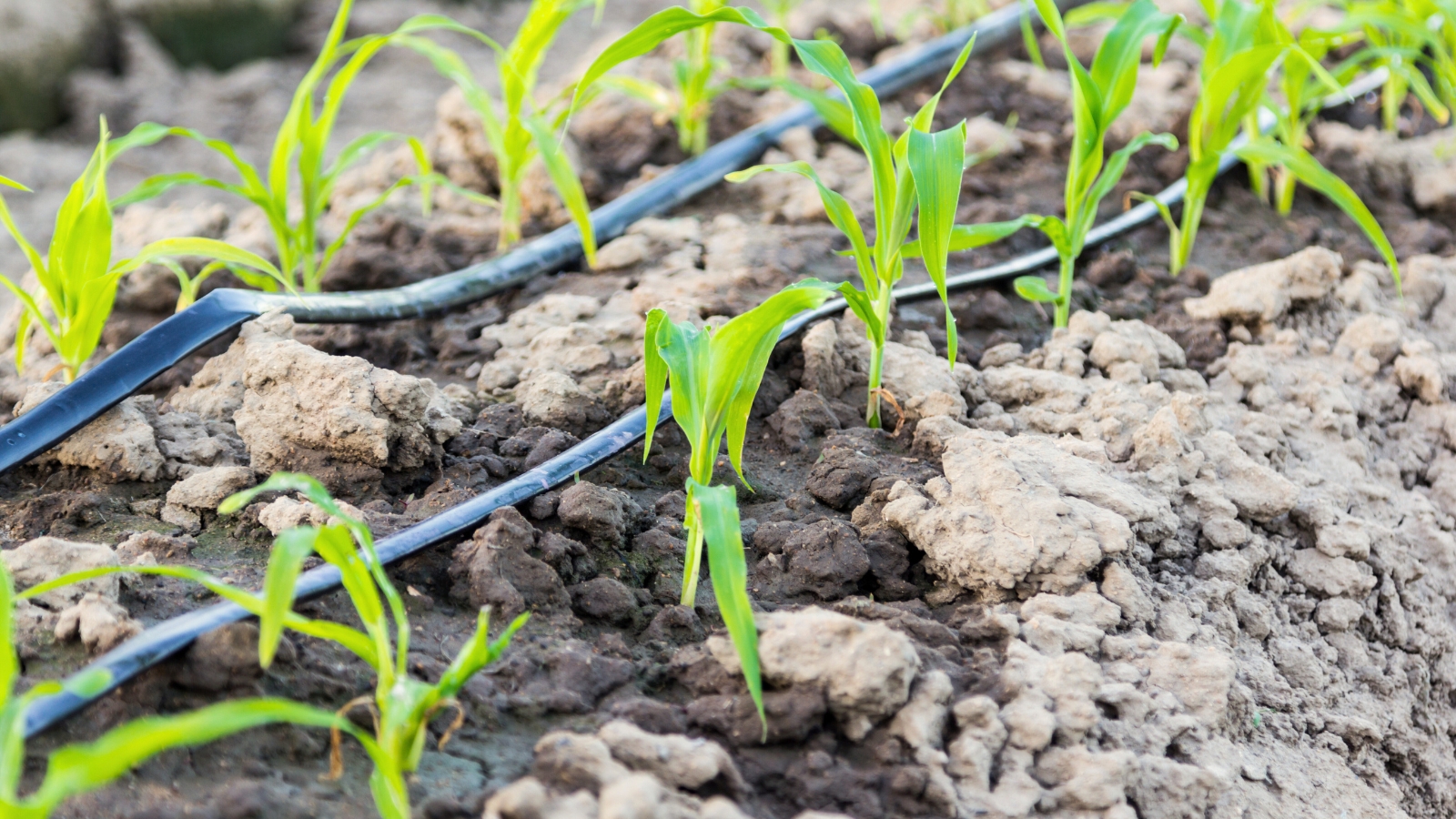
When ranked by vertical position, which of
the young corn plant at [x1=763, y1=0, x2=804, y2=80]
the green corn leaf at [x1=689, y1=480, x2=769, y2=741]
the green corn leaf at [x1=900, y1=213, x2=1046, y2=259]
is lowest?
the green corn leaf at [x1=689, y1=480, x2=769, y2=741]

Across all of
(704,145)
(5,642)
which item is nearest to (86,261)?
(5,642)

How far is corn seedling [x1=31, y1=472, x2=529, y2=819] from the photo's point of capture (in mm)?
935

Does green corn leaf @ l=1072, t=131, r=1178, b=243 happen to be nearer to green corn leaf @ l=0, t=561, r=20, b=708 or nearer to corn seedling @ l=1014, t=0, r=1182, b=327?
corn seedling @ l=1014, t=0, r=1182, b=327

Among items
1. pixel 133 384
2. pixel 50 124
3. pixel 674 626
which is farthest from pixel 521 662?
pixel 50 124

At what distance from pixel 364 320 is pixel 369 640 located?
900 millimetres

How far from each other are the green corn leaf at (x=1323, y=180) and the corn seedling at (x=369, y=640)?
1478 mm

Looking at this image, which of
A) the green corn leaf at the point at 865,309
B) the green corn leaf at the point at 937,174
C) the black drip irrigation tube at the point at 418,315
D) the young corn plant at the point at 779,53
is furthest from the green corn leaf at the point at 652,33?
the young corn plant at the point at 779,53

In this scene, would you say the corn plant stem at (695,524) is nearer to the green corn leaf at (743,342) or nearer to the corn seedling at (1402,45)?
the green corn leaf at (743,342)

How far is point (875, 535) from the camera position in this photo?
4.63ft

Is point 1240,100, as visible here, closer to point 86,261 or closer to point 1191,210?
point 1191,210

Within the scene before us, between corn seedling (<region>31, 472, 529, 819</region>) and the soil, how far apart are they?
59 mm

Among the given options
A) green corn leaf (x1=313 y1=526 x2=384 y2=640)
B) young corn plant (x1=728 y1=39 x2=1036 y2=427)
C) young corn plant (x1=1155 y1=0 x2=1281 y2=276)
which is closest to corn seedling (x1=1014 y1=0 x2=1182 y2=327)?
young corn plant (x1=1155 y1=0 x2=1281 y2=276)

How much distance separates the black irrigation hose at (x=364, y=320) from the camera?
1092 mm

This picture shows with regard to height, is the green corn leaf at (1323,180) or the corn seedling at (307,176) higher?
the corn seedling at (307,176)
